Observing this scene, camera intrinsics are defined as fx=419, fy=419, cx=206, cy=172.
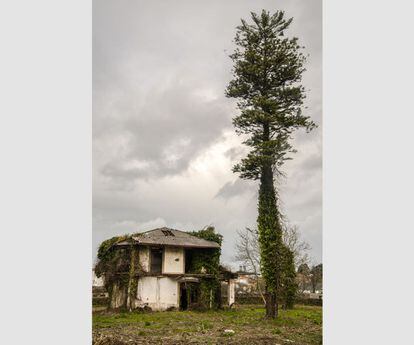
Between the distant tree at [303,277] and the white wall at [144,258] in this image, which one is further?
the distant tree at [303,277]

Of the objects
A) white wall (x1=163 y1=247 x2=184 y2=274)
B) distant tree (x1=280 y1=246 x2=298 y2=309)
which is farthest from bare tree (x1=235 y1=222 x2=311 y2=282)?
white wall (x1=163 y1=247 x2=184 y2=274)

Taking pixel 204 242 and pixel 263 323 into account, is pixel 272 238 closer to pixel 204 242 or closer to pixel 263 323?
pixel 263 323

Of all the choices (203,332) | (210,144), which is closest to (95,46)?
(210,144)

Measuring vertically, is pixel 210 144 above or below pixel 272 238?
above

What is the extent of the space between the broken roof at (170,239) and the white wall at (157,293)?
76.1 inches

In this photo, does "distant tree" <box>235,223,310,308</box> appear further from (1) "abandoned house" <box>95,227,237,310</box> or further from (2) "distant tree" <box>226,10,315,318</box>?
(2) "distant tree" <box>226,10,315,318</box>

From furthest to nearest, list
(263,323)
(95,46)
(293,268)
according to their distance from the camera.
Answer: (293,268) < (263,323) < (95,46)

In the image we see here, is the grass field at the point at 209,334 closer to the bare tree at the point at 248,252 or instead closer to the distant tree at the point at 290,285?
the bare tree at the point at 248,252

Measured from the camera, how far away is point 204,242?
23938 mm

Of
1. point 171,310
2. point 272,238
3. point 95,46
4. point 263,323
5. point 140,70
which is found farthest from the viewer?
point 171,310

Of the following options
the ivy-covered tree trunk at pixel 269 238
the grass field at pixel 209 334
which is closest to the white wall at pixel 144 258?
the grass field at pixel 209 334

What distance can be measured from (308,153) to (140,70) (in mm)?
6089

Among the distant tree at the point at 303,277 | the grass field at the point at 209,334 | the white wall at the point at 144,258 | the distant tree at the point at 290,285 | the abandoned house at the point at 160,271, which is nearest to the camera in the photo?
the grass field at the point at 209,334

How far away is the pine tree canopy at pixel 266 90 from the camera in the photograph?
15.6m
